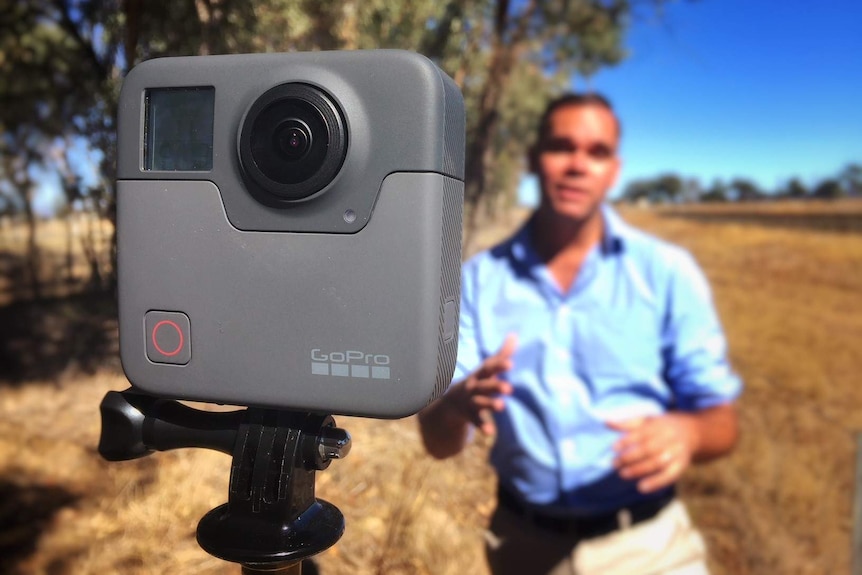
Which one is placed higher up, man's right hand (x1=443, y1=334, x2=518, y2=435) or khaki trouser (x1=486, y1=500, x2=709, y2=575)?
man's right hand (x1=443, y1=334, x2=518, y2=435)

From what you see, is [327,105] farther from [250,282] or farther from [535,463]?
[535,463]

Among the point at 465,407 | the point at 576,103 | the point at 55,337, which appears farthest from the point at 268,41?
the point at 55,337

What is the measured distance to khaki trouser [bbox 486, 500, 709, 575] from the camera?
1.10 meters

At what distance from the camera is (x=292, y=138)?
438mm

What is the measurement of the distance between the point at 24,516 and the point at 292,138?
1.14m

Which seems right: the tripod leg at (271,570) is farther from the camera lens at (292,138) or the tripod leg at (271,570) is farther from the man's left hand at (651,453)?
the man's left hand at (651,453)

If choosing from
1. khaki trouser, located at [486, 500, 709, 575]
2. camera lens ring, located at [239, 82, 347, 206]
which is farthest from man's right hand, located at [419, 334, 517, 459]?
khaki trouser, located at [486, 500, 709, 575]

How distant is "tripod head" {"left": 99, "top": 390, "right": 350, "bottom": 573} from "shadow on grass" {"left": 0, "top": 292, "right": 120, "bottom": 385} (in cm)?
41

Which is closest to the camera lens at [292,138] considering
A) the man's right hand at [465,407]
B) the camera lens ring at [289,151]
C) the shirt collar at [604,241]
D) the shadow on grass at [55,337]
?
the camera lens ring at [289,151]

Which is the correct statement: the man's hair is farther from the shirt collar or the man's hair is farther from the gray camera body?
the gray camera body

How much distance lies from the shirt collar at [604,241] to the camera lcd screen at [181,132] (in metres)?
0.81

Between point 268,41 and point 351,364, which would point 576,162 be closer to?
point 268,41

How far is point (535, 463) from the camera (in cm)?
112

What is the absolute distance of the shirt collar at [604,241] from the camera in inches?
46.2
